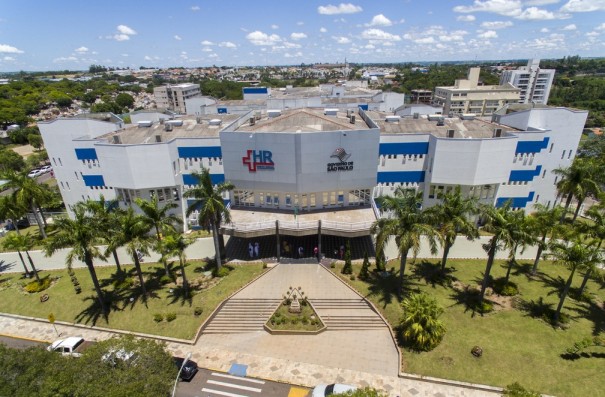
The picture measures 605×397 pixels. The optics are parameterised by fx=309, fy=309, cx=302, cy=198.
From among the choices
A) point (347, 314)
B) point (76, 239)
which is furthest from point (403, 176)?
point (76, 239)

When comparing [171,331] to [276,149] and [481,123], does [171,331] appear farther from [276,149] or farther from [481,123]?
[481,123]

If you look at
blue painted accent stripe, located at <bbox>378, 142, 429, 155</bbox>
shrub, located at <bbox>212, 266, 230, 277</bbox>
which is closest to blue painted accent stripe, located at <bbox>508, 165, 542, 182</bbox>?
blue painted accent stripe, located at <bbox>378, 142, 429, 155</bbox>

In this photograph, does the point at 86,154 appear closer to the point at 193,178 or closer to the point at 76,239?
the point at 193,178

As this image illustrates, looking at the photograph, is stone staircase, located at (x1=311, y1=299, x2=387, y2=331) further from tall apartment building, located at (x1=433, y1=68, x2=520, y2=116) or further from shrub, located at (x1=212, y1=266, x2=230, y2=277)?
tall apartment building, located at (x1=433, y1=68, x2=520, y2=116)

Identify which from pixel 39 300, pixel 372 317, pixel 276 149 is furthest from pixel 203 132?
pixel 372 317

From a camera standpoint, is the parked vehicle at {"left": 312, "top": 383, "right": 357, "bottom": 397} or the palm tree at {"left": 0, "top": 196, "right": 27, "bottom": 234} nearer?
the parked vehicle at {"left": 312, "top": 383, "right": 357, "bottom": 397}

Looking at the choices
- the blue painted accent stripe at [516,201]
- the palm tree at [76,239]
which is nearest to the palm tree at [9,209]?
the palm tree at [76,239]
